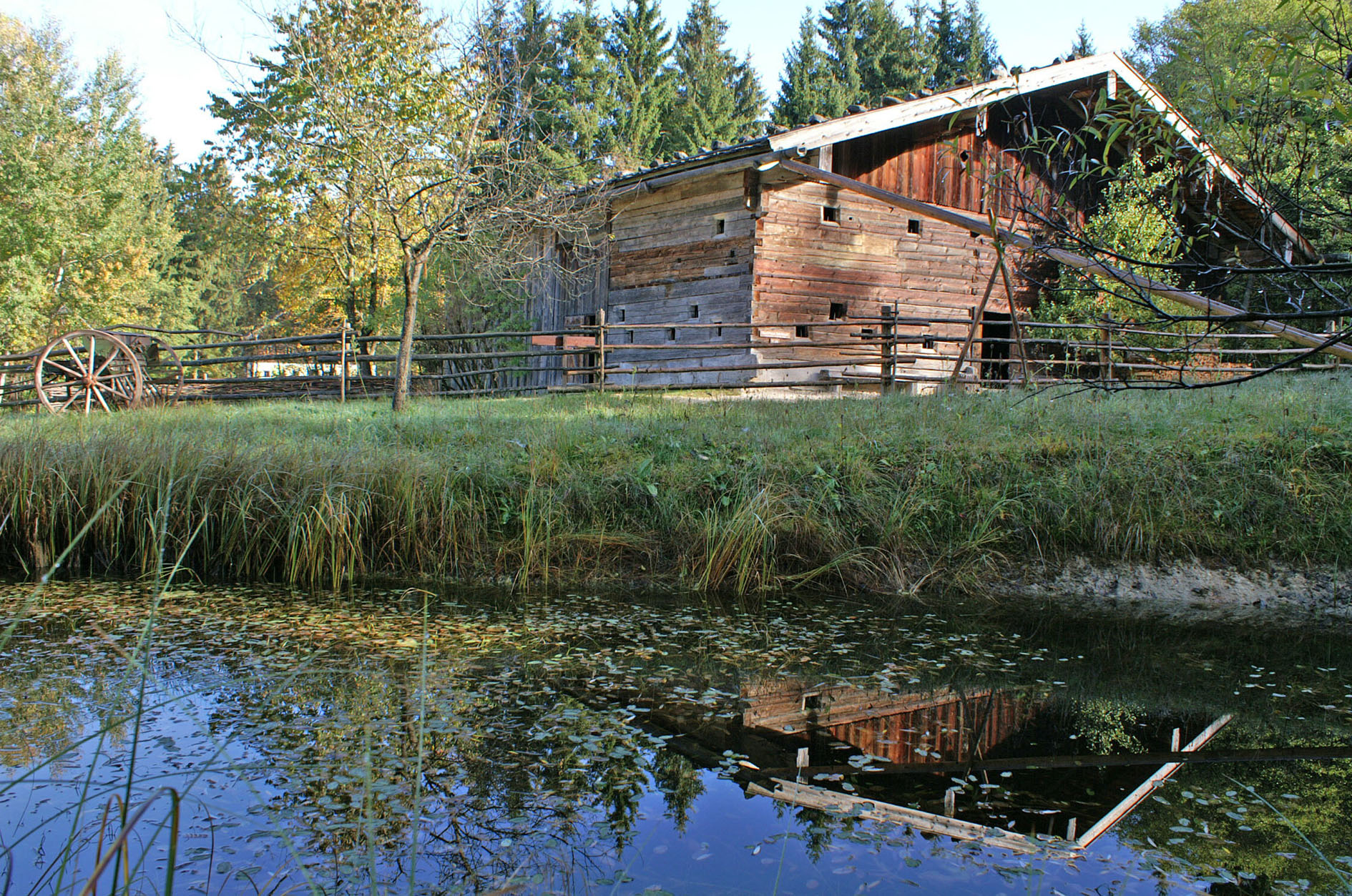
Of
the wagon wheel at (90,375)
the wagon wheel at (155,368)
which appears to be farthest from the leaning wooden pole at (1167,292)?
the wagon wheel at (155,368)

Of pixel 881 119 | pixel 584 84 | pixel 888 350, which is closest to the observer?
pixel 888 350

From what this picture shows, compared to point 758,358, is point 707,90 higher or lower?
higher

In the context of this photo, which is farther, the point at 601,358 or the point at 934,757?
the point at 601,358

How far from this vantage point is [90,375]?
40.3 ft

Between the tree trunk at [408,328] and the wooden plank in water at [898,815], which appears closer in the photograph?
the wooden plank in water at [898,815]

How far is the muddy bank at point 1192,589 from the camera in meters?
5.66

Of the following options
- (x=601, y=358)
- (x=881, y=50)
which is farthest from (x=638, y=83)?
(x=601, y=358)

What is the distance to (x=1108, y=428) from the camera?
291 inches

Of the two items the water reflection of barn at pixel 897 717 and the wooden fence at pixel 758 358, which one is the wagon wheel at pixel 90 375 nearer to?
the wooden fence at pixel 758 358

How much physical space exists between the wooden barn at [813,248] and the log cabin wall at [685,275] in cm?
3

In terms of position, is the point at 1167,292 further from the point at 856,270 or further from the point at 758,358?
the point at 856,270

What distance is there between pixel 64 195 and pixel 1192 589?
27.6m

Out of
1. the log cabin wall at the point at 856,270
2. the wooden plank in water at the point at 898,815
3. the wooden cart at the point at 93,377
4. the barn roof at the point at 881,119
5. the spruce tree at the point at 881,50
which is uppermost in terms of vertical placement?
the spruce tree at the point at 881,50

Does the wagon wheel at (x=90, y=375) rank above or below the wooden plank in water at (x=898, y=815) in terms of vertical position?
above
